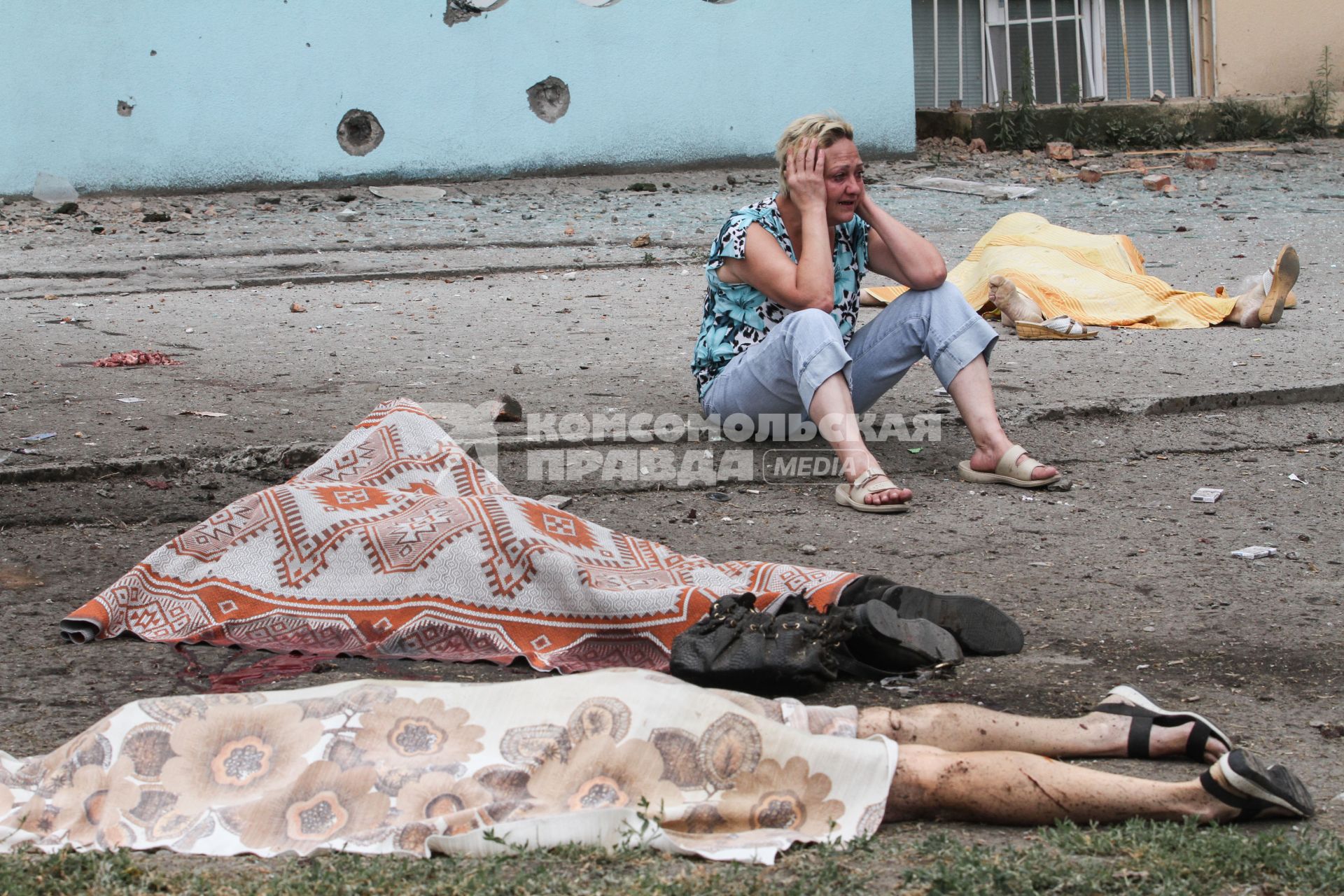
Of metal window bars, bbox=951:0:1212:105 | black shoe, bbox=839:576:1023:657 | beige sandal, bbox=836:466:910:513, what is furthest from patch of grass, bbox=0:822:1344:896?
metal window bars, bbox=951:0:1212:105

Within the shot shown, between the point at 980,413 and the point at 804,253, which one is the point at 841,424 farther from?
the point at 804,253

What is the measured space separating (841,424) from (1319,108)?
1125cm

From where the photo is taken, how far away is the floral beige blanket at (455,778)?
1.97 meters

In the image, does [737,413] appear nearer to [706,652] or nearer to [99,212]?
Result: [706,652]

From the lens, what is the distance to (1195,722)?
2.24 m

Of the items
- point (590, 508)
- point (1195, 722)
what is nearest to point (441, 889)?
point (1195, 722)

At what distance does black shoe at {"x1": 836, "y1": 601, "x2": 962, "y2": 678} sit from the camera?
2650 millimetres

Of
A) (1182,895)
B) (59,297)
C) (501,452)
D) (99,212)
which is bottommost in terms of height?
(1182,895)

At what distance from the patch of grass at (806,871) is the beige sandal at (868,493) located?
1.94 meters

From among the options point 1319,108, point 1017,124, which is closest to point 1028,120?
point 1017,124

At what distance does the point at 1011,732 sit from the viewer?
2.22 m

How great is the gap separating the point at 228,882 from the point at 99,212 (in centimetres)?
953

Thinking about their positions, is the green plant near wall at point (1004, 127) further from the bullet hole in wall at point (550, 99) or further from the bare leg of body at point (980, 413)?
the bare leg of body at point (980, 413)

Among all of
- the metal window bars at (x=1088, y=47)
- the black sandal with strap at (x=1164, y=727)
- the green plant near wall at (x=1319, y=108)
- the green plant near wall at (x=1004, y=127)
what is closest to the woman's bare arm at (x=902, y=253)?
the black sandal with strap at (x=1164, y=727)
